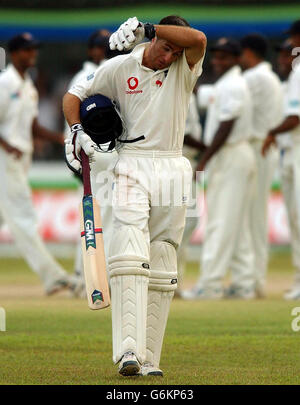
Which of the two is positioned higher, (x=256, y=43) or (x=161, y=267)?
(x=256, y=43)

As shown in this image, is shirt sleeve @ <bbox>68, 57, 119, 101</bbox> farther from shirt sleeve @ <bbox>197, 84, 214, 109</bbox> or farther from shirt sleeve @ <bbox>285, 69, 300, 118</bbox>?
shirt sleeve @ <bbox>197, 84, 214, 109</bbox>

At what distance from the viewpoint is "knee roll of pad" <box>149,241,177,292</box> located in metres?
6.76

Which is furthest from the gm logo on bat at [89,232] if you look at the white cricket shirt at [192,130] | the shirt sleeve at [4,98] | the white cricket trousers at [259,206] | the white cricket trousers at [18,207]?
the white cricket trousers at [259,206]

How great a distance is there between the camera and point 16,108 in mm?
12398

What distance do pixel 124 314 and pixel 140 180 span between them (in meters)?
0.81

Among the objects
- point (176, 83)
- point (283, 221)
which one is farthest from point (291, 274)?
point (176, 83)

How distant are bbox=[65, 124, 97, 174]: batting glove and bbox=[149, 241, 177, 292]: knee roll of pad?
66 centimetres

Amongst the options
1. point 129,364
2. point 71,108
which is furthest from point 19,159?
point 129,364

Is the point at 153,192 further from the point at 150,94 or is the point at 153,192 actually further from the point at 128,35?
the point at 128,35

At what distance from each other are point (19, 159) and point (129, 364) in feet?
20.6

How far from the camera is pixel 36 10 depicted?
67.7 feet

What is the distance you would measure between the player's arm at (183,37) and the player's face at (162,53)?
0.20 feet

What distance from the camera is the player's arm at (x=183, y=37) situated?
654 centimetres

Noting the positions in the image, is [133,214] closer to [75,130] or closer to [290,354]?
[75,130]
